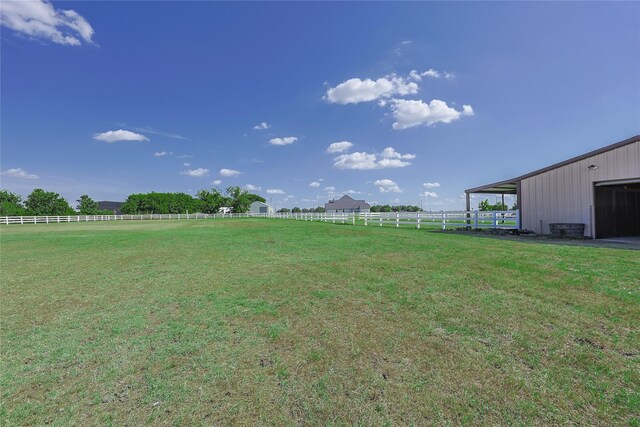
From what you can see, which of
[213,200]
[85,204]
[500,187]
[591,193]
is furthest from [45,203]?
[591,193]

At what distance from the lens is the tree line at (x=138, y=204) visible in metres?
53.1

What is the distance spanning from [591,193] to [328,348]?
14210 millimetres

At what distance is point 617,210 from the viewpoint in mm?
12930

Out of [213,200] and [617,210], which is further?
[213,200]

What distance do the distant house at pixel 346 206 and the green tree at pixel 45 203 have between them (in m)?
54.9

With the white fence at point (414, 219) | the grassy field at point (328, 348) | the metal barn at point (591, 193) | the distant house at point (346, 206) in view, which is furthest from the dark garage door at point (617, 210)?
the distant house at point (346, 206)

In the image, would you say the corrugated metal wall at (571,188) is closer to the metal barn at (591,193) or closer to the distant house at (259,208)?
the metal barn at (591,193)

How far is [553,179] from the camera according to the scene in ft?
43.5

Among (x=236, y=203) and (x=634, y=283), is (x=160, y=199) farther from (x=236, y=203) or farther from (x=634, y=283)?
(x=634, y=283)

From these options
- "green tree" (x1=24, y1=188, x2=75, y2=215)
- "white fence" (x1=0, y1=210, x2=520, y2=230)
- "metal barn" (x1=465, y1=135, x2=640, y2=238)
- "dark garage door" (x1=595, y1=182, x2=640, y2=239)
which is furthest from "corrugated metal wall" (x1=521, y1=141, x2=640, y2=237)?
"green tree" (x1=24, y1=188, x2=75, y2=215)

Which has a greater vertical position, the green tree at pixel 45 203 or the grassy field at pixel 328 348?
the green tree at pixel 45 203

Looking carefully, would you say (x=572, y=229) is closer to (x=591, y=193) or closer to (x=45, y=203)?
(x=591, y=193)

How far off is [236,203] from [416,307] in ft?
244

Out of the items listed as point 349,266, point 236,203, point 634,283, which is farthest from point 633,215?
point 236,203
